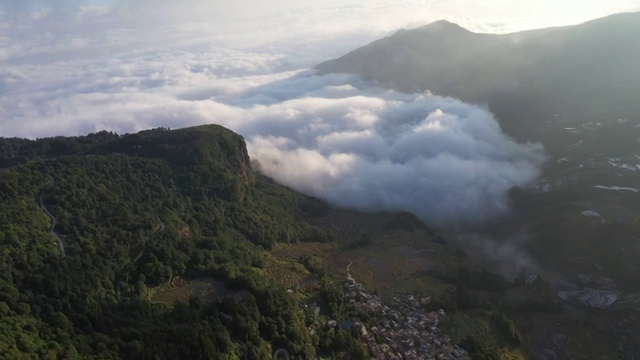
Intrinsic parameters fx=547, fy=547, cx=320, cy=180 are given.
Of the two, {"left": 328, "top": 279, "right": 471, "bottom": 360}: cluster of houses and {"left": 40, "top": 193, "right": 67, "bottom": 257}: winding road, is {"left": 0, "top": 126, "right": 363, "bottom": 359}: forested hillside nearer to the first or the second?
{"left": 40, "top": 193, "right": 67, "bottom": 257}: winding road

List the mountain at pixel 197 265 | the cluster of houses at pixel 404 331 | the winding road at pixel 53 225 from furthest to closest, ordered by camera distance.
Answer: the winding road at pixel 53 225 < the cluster of houses at pixel 404 331 < the mountain at pixel 197 265

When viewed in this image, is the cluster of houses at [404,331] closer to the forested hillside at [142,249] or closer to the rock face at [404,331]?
the rock face at [404,331]

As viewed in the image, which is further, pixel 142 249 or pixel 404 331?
pixel 142 249

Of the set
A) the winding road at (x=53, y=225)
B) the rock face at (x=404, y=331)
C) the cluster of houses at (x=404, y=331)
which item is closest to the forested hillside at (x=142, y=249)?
the winding road at (x=53, y=225)

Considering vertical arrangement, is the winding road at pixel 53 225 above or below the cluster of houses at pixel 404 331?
above

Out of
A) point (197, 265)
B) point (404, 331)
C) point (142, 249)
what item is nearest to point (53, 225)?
point (142, 249)

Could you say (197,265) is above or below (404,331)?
above

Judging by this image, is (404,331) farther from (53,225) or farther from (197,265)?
(53,225)

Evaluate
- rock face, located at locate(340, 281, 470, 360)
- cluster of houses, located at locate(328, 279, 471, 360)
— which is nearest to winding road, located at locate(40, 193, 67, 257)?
rock face, located at locate(340, 281, 470, 360)
